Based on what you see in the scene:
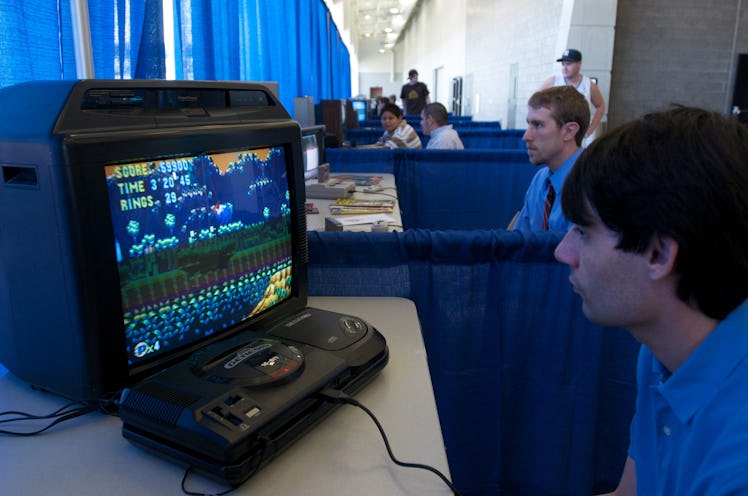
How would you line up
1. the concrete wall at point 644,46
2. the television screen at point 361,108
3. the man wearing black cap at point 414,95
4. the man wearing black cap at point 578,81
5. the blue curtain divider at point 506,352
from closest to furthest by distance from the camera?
the blue curtain divider at point 506,352
the man wearing black cap at point 578,81
the concrete wall at point 644,46
the man wearing black cap at point 414,95
the television screen at point 361,108

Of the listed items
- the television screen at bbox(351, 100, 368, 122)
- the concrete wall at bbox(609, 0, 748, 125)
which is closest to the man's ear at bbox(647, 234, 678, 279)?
the concrete wall at bbox(609, 0, 748, 125)

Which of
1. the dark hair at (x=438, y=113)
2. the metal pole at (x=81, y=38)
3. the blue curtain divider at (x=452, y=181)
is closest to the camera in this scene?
the metal pole at (x=81, y=38)

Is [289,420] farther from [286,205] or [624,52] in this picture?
[624,52]

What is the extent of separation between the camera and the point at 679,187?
68 cm

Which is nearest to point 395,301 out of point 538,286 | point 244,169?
point 538,286

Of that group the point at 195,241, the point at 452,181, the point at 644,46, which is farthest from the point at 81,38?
the point at 644,46

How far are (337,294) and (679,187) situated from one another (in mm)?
956

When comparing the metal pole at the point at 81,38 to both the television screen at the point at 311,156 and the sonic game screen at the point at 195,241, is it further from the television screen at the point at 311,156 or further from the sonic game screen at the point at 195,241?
the television screen at the point at 311,156

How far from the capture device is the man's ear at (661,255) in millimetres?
706

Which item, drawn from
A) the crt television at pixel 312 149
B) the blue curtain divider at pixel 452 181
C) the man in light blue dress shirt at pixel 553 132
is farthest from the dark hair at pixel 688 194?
the blue curtain divider at pixel 452 181

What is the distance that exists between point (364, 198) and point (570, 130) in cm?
122

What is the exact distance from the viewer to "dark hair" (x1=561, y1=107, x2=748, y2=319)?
0.67m

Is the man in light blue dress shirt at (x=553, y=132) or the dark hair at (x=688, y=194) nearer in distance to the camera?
the dark hair at (x=688, y=194)

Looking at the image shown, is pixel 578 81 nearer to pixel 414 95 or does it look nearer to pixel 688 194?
pixel 414 95
